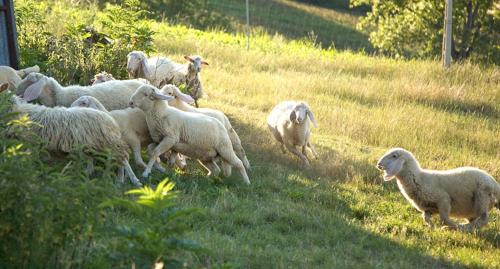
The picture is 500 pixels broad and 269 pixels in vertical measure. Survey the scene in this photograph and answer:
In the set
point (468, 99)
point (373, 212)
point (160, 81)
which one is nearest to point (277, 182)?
point (373, 212)

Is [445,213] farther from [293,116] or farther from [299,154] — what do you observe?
[293,116]

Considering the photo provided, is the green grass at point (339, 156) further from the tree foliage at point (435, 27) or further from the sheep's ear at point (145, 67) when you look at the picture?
the tree foliage at point (435, 27)

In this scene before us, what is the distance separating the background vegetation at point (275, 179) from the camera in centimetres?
534

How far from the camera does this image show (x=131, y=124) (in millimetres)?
9711

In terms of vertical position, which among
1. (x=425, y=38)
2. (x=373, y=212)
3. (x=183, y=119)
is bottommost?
(x=425, y=38)

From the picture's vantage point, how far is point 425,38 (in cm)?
2895

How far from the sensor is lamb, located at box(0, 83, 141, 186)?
852 centimetres

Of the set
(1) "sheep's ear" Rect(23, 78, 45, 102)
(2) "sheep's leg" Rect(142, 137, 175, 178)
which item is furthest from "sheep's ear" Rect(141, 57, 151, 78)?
(2) "sheep's leg" Rect(142, 137, 175, 178)

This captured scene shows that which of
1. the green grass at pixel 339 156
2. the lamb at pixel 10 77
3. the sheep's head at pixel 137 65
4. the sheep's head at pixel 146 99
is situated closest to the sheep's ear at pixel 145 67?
the sheep's head at pixel 137 65

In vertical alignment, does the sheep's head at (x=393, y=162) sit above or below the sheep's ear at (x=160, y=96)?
below

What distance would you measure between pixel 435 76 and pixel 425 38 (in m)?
10.1

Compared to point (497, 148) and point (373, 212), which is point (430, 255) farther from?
point (497, 148)

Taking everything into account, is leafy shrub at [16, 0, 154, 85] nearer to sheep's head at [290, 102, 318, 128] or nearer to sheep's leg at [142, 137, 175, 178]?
sheep's head at [290, 102, 318, 128]

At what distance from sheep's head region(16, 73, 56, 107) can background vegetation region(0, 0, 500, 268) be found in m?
1.25
